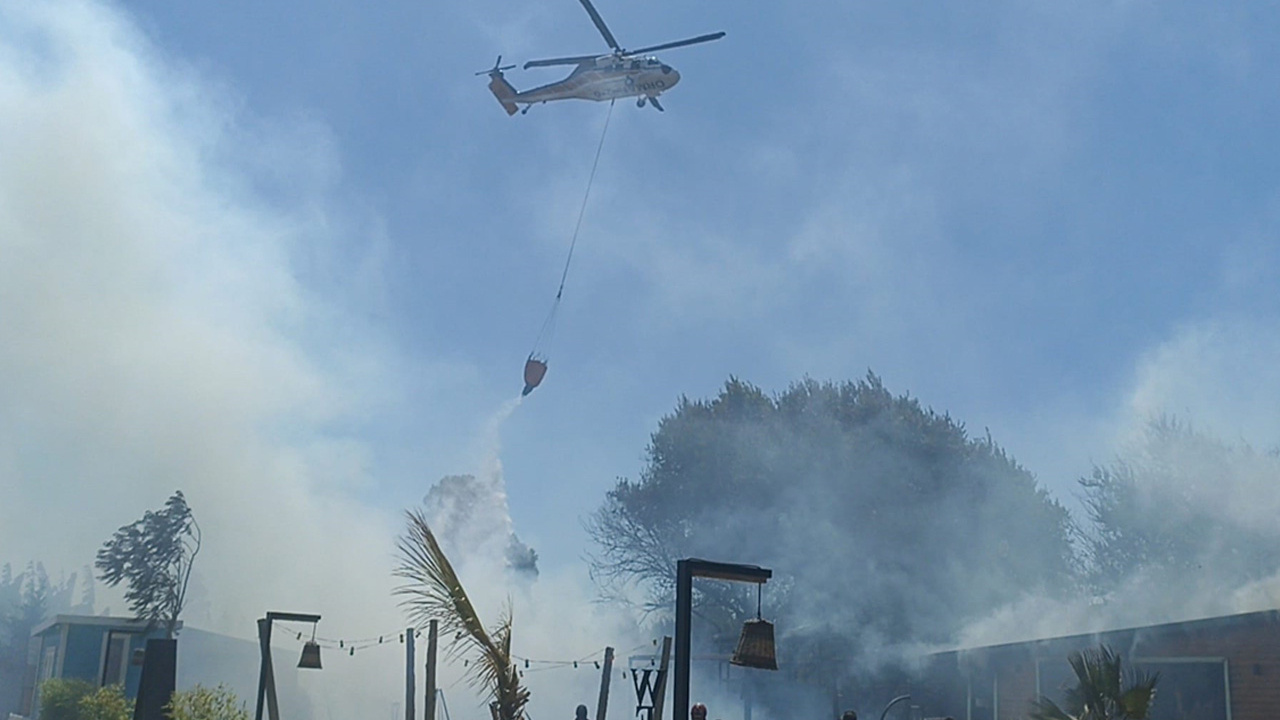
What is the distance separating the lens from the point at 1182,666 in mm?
18953

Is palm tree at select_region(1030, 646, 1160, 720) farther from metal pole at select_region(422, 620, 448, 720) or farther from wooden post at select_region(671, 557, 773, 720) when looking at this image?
metal pole at select_region(422, 620, 448, 720)

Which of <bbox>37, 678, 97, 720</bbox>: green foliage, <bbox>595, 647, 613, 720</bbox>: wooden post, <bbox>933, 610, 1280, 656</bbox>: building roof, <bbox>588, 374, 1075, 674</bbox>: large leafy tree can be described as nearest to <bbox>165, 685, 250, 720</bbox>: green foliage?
<bbox>595, 647, 613, 720</bbox>: wooden post

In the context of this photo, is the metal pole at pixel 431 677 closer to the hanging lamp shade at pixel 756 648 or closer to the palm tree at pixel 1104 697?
the hanging lamp shade at pixel 756 648

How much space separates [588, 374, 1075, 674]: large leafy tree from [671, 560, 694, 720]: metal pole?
33.1m

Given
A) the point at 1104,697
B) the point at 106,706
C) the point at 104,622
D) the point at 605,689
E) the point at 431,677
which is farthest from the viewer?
the point at 104,622

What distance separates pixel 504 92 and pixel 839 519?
2233cm

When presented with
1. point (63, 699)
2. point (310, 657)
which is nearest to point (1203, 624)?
point (310, 657)

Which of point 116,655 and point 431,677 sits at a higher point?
point 116,655

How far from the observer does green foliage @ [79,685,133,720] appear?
22.7 metres

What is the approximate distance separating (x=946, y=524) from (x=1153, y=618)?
62.6ft

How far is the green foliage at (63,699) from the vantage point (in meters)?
24.5

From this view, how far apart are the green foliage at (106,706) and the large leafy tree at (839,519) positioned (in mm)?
22891

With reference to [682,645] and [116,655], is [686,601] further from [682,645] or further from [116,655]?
[116,655]

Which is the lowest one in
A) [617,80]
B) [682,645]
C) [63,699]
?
[63,699]
